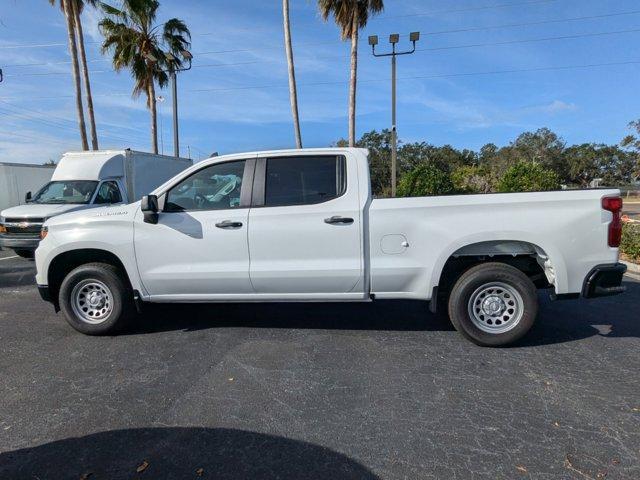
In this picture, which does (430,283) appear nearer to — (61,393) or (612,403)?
(612,403)

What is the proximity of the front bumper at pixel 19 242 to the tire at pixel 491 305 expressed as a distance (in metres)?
9.30

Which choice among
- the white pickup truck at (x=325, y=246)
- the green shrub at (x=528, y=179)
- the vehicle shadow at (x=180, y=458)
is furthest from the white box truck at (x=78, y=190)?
the green shrub at (x=528, y=179)

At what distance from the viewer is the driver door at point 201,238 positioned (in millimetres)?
4719

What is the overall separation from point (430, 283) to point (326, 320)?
5.12ft

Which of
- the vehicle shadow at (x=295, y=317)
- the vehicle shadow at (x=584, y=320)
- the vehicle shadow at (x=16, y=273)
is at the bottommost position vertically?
the vehicle shadow at (x=584, y=320)

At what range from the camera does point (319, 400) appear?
140 inches

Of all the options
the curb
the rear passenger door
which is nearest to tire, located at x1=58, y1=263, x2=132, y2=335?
the rear passenger door

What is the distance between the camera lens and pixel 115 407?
349 centimetres

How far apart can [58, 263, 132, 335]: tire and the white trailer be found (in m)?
18.3

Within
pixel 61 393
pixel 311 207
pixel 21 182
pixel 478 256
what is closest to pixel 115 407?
pixel 61 393

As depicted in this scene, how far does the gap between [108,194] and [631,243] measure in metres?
12.2

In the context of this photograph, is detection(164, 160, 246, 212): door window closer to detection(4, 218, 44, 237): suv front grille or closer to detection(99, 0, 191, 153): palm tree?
detection(4, 218, 44, 237): suv front grille

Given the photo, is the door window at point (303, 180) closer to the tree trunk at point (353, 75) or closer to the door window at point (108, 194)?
the door window at point (108, 194)

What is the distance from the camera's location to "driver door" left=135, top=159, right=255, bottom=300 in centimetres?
472
